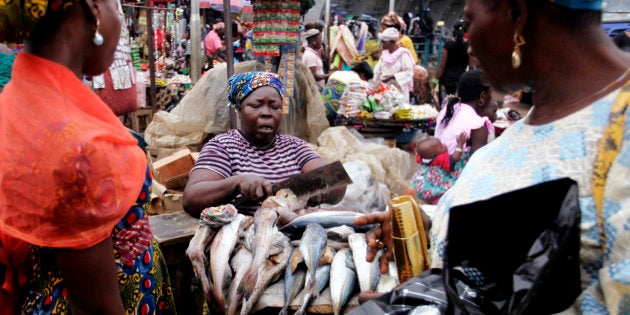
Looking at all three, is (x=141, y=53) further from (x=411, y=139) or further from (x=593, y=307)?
(x=593, y=307)

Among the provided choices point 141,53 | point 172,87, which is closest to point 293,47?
point 172,87

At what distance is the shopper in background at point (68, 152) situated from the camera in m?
1.21

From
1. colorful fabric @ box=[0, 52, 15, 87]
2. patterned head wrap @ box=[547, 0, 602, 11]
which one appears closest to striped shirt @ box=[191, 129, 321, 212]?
colorful fabric @ box=[0, 52, 15, 87]

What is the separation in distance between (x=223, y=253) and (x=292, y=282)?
346mm

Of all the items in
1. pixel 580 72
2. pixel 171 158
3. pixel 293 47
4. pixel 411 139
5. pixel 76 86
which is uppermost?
pixel 580 72

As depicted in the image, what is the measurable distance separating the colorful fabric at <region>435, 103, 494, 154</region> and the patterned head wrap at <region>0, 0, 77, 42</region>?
3.09 meters

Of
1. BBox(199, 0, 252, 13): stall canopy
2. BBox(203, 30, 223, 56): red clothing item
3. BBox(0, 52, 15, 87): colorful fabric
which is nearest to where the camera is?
BBox(0, 52, 15, 87): colorful fabric

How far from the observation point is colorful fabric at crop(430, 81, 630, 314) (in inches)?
36.4

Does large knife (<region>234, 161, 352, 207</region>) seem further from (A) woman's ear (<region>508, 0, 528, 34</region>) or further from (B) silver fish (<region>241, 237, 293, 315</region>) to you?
(A) woman's ear (<region>508, 0, 528, 34</region>)

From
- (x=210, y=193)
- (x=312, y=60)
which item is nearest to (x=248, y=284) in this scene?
(x=210, y=193)

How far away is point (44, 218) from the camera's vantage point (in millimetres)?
1243

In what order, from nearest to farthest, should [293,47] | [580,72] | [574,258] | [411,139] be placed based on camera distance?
[574,258] < [580,72] < [293,47] < [411,139]

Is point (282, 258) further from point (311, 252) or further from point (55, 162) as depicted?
point (55, 162)

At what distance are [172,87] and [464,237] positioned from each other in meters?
8.98
